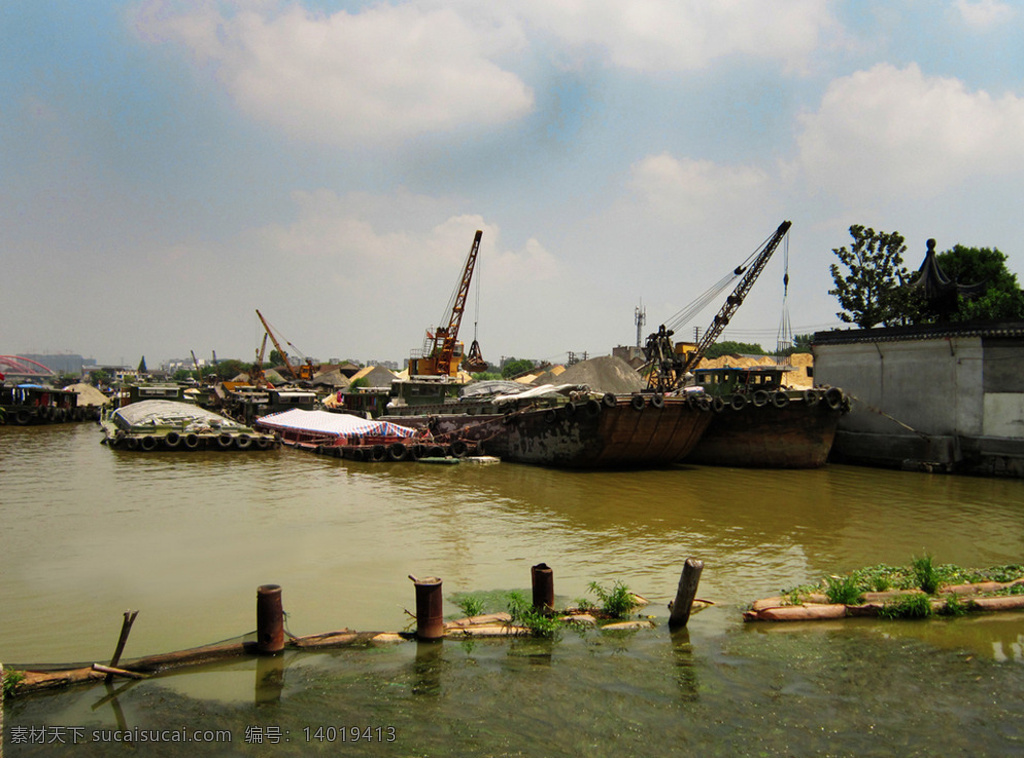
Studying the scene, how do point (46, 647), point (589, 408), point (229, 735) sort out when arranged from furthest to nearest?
point (589, 408), point (46, 647), point (229, 735)

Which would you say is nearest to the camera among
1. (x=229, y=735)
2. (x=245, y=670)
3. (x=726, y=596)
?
(x=229, y=735)

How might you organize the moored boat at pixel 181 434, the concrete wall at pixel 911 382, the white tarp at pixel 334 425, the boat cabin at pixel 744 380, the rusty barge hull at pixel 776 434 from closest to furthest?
1. the concrete wall at pixel 911 382
2. the rusty barge hull at pixel 776 434
3. the boat cabin at pixel 744 380
4. the white tarp at pixel 334 425
5. the moored boat at pixel 181 434

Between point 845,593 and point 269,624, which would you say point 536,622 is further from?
point 845,593

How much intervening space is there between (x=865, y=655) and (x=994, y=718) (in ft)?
4.39

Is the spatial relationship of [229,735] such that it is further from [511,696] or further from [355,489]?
[355,489]

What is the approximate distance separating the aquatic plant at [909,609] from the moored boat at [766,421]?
49.2 feet

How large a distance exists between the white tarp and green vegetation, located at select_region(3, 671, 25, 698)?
21.6 m

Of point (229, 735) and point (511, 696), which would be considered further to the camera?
point (511, 696)

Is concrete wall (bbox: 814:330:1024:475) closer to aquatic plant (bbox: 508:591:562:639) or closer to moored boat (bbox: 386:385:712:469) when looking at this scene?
moored boat (bbox: 386:385:712:469)

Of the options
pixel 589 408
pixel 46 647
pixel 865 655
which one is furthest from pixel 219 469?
pixel 865 655

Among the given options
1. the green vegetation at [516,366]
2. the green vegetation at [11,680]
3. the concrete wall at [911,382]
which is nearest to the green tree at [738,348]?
the green vegetation at [516,366]

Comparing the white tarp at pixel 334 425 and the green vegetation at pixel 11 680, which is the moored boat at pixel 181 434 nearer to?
the white tarp at pixel 334 425

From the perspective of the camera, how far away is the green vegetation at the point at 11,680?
5.94m

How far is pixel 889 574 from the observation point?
9.61 meters
